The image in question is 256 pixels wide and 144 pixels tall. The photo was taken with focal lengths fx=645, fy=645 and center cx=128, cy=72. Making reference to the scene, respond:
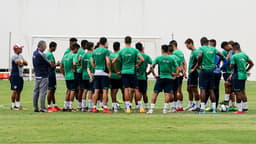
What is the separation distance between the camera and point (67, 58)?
725 inches

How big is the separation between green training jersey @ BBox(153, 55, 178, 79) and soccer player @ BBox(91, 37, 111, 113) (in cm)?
138

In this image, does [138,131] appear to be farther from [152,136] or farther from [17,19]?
[17,19]

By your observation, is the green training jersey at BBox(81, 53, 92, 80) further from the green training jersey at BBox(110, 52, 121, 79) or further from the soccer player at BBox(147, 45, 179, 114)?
the soccer player at BBox(147, 45, 179, 114)

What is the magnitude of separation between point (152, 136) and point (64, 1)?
1583 inches

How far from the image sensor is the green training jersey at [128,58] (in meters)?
17.7

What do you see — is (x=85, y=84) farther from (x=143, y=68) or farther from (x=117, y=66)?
(x=143, y=68)

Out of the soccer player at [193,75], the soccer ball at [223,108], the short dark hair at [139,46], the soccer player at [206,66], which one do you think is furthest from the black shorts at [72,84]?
the soccer ball at [223,108]

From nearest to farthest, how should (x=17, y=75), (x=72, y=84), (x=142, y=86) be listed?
(x=72, y=84), (x=142, y=86), (x=17, y=75)

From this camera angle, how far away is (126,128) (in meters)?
13.4

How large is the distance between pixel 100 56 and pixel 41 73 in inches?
68.6

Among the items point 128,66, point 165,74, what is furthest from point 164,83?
point 128,66

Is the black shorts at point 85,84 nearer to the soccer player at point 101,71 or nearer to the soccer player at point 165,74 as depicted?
the soccer player at point 101,71

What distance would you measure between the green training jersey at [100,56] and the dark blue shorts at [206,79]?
2.65m

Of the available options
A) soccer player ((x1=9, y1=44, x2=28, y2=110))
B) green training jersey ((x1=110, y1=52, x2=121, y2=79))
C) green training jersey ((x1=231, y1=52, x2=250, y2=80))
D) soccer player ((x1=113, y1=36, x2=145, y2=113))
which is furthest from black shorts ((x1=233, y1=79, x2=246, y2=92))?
soccer player ((x1=9, y1=44, x2=28, y2=110))
